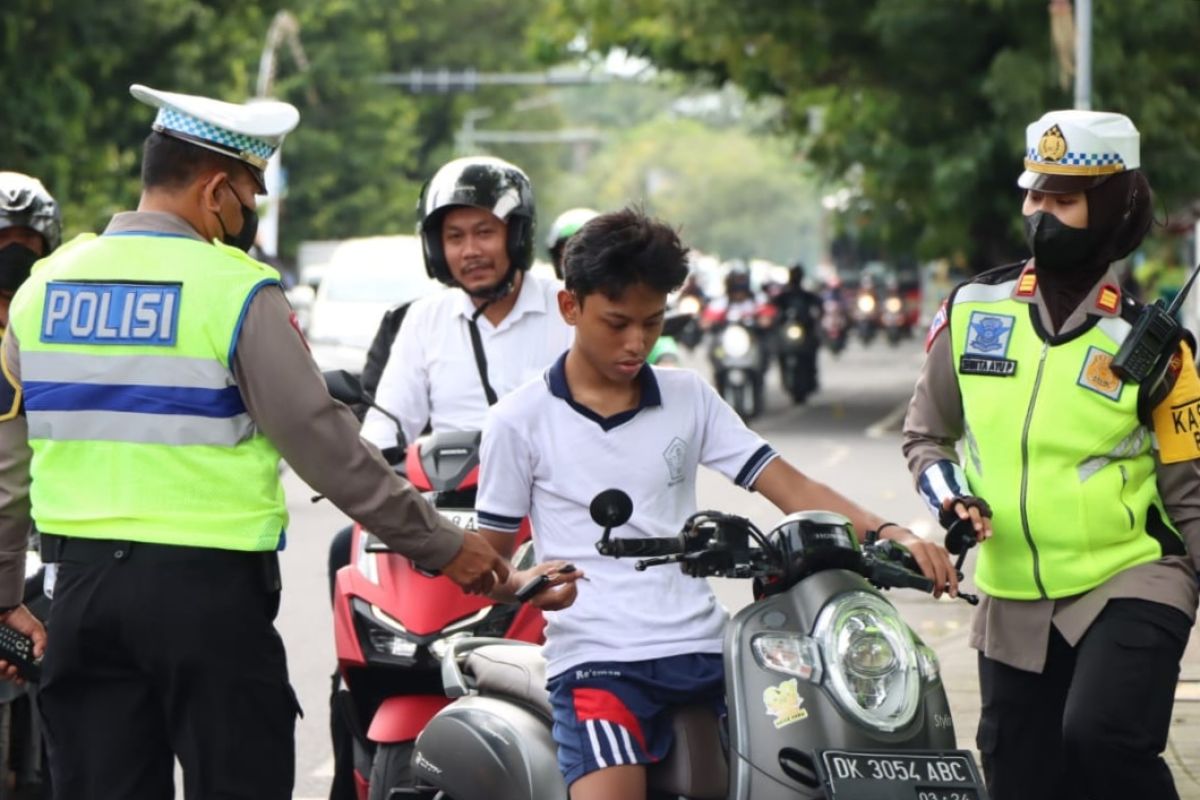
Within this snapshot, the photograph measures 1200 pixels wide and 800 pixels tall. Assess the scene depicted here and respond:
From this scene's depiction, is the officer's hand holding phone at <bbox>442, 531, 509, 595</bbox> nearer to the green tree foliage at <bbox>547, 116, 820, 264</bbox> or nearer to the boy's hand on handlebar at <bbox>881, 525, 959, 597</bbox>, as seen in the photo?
the boy's hand on handlebar at <bbox>881, 525, 959, 597</bbox>

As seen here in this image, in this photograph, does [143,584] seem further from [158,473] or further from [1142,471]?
[1142,471]

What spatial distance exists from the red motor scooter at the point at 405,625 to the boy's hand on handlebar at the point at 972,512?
44.0 inches

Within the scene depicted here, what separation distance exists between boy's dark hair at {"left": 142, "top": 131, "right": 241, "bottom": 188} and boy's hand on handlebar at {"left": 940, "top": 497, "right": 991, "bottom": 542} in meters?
1.60

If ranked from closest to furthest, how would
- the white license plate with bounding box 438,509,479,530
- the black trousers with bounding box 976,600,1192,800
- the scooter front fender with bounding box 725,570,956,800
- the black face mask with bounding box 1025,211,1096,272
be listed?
the scooter front fender with bounding box 725,570,956,800, the black trousers with bounding box 976,600,1192,800, the black face mask with bounding box 1025,211,1096,272, the white license plate with bounding box 438,509,479,530

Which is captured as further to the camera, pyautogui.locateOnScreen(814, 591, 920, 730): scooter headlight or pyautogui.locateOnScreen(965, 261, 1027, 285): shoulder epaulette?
pyautogui.locateOnScreen(965, 261, 1027, 285): shoulder epaulette

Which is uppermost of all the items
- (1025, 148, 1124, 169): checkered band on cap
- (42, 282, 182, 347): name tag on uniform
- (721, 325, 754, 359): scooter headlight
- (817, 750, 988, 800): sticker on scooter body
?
A: (1025, 148, 1124, 169): checkered band on cap

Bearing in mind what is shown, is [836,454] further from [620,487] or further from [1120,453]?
[620,487]

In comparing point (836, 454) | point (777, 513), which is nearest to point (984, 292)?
point (777, 513)

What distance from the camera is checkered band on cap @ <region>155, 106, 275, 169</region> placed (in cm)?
466

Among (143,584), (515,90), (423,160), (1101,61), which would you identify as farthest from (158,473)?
(515,90)

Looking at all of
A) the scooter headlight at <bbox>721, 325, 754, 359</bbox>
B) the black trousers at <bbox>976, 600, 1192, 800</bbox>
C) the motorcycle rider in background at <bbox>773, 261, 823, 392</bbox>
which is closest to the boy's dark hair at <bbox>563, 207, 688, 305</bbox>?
the black trousers at <bbox>976, 600, 1192, 800</bbox>

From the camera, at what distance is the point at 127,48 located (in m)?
28.0

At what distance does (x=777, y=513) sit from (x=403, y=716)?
31.5 feet

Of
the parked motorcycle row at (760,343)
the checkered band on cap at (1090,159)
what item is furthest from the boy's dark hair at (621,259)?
the parked motorcycle row at (760,343)
